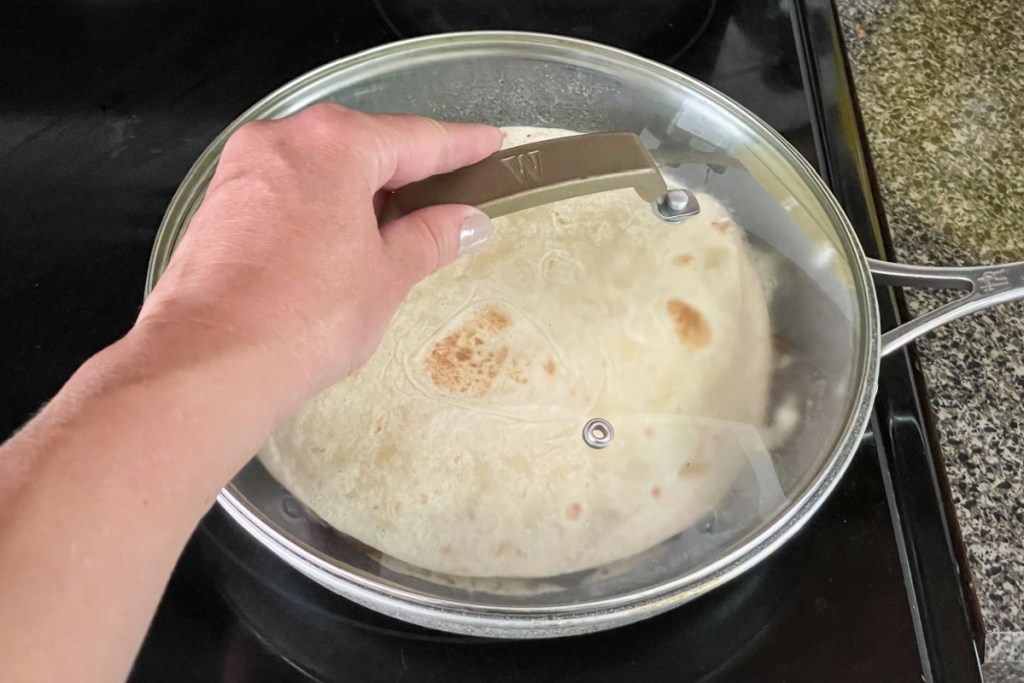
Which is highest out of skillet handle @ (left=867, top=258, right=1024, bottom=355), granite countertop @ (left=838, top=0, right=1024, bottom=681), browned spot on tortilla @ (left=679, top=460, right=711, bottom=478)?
skillet handle @ (left=867, top=258, right=1024, bottom=355)

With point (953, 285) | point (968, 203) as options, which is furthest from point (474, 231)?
point (968, 203)

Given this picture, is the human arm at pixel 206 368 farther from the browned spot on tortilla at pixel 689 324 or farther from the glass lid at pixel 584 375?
the browned spot on tortilla at pixel 689 324

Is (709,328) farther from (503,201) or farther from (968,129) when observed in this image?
(968,129)

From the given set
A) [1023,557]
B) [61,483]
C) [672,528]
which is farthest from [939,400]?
[61,483]

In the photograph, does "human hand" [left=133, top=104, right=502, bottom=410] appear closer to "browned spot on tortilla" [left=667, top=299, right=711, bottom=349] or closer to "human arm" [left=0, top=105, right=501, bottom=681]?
"human arm" [left=0, top=105, right=501, bottom=681]

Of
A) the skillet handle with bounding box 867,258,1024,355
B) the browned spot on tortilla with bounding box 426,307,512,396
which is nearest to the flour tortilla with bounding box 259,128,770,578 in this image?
the browned spot on tortilla with bounding box 426,307,512,396

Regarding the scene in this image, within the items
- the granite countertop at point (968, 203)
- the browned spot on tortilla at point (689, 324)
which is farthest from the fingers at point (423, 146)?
the granite countertop at point (968, 203)

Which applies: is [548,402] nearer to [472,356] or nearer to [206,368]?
[472,356]
